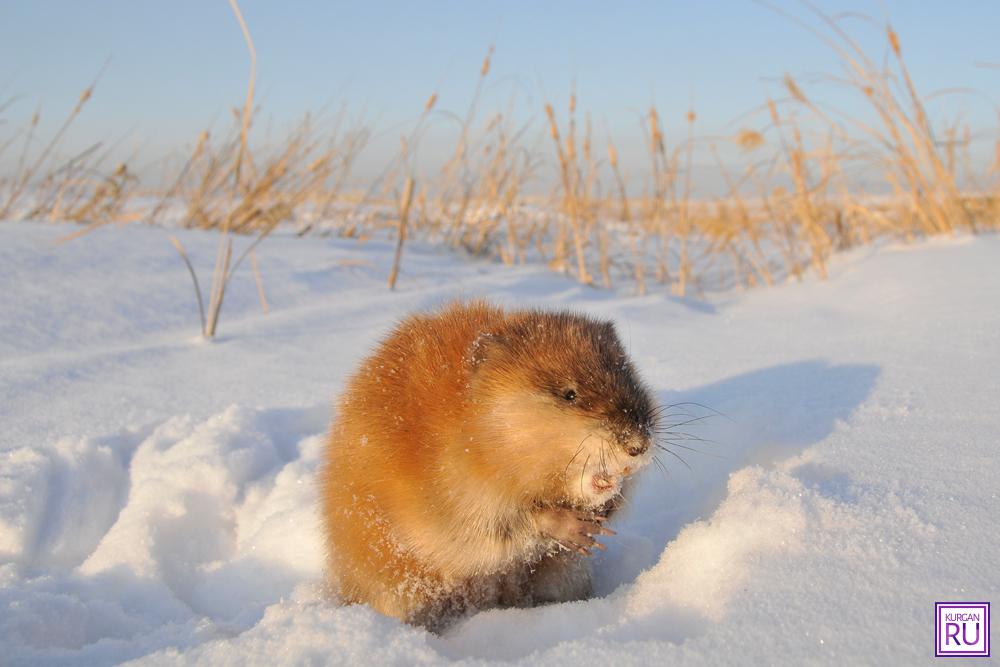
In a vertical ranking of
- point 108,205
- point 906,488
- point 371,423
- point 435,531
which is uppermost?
point 108,205

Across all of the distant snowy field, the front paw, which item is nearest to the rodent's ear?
the front paw

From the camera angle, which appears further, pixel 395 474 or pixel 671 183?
pixel 671 183

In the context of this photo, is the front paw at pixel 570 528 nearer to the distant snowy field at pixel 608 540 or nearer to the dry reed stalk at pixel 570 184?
the distant snowy field at pixel 608 540

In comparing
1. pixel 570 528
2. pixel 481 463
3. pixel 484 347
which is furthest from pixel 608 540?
pixel 484 347

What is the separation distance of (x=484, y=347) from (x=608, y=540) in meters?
0.81

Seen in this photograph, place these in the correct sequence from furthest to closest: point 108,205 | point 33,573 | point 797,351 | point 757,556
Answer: point 108,205 < point 797,351 < point 33,573 < point 757,556

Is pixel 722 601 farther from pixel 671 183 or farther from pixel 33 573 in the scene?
pixel 671 183

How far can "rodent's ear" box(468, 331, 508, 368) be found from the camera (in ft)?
6.23

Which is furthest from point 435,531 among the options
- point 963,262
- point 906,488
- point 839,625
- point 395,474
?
point 963,262

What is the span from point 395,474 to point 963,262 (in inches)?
163

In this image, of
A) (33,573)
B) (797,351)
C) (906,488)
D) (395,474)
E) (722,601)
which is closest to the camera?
(722,601)

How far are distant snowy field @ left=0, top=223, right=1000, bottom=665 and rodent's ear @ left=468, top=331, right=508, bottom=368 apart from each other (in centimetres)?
63

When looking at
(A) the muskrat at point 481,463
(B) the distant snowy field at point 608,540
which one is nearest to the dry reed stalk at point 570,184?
(B) the distant snowy field at point 608,540

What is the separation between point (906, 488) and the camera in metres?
1.84
